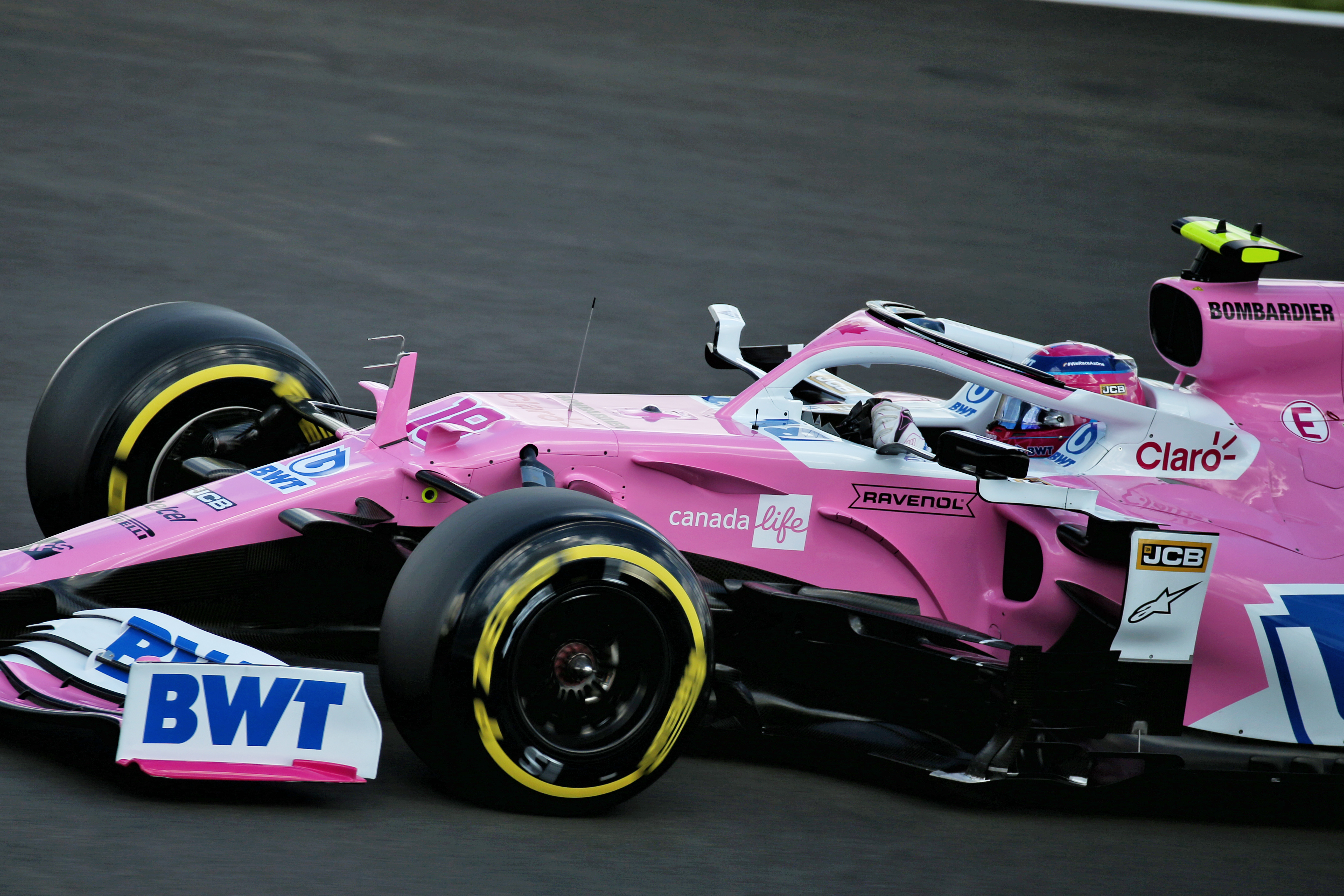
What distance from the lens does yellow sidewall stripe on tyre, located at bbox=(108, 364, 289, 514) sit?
4.87 meters

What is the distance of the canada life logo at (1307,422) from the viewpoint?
5289 millimetres

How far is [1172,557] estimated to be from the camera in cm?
444

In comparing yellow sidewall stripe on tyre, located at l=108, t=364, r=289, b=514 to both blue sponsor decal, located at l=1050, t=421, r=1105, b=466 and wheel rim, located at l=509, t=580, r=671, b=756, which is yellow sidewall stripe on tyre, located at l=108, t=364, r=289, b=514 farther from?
blue sponsor decal, located at l=1050, t=421, r=1105, b=466

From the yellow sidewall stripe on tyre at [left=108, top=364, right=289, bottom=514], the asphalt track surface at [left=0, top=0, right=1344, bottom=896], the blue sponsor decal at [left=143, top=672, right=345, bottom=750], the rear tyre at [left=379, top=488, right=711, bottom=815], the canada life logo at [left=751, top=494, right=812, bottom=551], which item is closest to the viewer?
the blue sponsor decal at [left=143, top=672, right=345, bottom=750]

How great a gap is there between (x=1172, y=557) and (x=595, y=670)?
1751mm

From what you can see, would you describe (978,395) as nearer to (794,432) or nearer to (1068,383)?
(1068,383)

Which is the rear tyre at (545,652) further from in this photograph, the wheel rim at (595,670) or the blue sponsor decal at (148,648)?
the blue sponsor decal at (148,648)

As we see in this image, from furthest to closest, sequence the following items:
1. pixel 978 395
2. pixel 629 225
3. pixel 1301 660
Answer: pixel 629 225
pixel 978 395
pixel 1301 660

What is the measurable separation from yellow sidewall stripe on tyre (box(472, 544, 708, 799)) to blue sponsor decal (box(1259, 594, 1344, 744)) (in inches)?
75.4

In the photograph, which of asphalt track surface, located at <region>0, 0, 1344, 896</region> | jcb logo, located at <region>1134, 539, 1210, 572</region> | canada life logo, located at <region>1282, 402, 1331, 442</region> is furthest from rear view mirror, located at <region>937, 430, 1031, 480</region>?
canada life logo, located at <region>1282, 402, 1331, 442</region>

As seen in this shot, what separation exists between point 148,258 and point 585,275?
2.73m

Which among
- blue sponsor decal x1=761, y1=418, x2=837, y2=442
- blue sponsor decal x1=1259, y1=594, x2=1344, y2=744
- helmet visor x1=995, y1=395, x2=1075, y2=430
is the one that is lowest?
blue sponsor decal x1=1259, y1=594, x2=1344, y2=744

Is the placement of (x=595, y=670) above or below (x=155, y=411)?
below

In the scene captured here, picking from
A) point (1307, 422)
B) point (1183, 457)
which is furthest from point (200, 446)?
point (1307, 422)
